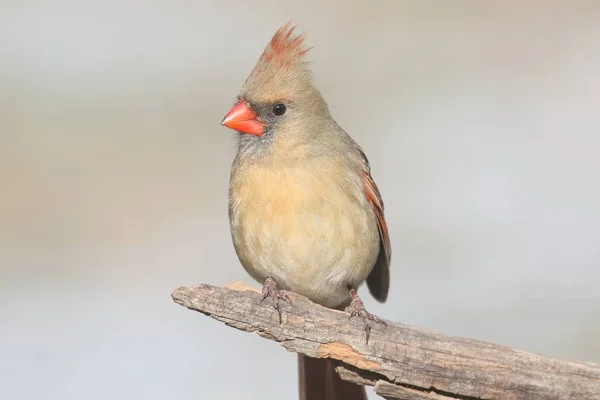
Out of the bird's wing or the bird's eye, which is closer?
the bird's eye

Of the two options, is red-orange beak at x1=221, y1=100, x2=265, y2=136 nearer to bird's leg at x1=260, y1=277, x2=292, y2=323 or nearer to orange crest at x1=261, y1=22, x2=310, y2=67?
orange crest at x1=261, y1=22, x2=310, y2=67

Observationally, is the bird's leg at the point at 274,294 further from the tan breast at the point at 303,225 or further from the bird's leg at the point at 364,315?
the bird's leg at the point at 364,315

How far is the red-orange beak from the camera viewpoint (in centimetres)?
338

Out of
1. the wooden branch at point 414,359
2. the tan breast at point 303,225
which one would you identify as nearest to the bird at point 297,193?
the tan breast at point 303,225

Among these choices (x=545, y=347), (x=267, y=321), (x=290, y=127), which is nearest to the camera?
(x=267, y=321)

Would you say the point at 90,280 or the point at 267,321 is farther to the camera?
the point at 90,280

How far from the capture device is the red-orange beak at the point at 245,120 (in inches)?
133

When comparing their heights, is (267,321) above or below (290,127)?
below

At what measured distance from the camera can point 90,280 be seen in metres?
5.43

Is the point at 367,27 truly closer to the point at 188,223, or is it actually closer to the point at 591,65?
the point at 591,65

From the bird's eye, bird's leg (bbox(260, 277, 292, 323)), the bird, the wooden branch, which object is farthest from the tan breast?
the wooden branch

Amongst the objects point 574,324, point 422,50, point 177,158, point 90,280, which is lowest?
point 90,280

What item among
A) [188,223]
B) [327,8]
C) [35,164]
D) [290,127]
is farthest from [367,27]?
[290,127]

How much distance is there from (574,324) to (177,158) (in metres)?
2.54
